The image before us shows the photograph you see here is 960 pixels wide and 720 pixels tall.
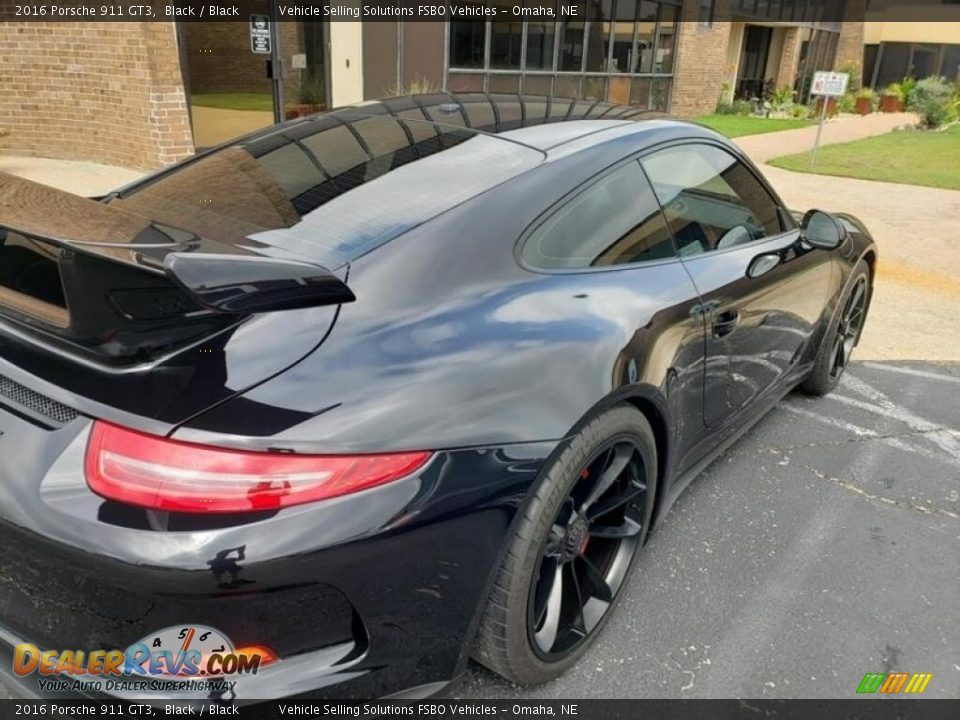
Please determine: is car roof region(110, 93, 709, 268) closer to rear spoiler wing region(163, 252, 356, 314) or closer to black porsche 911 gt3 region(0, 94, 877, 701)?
black porsche 911 gt3 region(0, 94, 877, 701)

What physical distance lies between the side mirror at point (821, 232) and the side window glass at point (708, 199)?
15cm

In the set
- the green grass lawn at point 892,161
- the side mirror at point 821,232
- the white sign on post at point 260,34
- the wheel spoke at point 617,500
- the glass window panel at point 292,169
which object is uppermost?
the white sign on post at point 260,34

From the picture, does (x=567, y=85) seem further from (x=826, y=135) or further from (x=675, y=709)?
(x=675, y=709)

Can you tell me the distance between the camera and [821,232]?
3.31 m

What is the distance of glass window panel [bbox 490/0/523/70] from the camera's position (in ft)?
46.4

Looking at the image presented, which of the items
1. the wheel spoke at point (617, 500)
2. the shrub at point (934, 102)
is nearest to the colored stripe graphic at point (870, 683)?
the wheel spoke at point (617, 500)

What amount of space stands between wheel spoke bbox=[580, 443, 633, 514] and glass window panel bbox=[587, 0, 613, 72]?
50.6 feet

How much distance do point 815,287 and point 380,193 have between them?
2292mm

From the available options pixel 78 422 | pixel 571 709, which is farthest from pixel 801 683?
pixel 78 422

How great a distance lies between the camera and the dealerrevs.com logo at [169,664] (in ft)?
4.91

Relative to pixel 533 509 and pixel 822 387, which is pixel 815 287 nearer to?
pixel 822 387

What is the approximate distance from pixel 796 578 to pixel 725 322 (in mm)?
964

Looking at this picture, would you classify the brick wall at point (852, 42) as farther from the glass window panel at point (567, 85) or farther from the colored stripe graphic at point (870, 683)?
the colored stripe graphic at point (870, 683)

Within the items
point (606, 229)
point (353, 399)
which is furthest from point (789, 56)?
point (353, 399)
